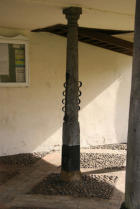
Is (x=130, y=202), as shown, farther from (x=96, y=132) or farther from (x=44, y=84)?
(x=96, y=132)

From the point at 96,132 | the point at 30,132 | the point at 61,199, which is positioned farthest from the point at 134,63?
the point at 96,132

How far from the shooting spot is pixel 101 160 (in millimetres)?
7344

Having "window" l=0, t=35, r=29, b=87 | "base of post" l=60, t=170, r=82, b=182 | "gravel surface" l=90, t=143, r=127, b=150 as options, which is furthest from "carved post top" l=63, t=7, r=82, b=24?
"gravel surface" l=90, t=143, r=127, b=150

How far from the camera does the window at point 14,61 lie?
735 centimetres

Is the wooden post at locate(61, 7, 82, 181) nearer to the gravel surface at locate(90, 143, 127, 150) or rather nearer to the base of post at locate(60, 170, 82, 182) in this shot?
the base of post at locate(60, 170, 82, 182)

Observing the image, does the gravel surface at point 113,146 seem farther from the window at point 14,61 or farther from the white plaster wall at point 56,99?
the window at point 14,61

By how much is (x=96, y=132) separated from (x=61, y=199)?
388cm

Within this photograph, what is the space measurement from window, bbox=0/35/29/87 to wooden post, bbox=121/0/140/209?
5.26m

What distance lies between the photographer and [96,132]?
28.8 ft

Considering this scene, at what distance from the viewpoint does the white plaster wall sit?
761 centimetres

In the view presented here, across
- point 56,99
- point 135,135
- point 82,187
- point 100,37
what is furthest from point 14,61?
point 135,135

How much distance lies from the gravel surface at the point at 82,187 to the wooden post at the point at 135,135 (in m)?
2.72

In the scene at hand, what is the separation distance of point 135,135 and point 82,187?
3275mm

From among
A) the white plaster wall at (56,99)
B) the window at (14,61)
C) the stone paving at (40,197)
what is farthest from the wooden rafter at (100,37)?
the stone paving at (40,197)
